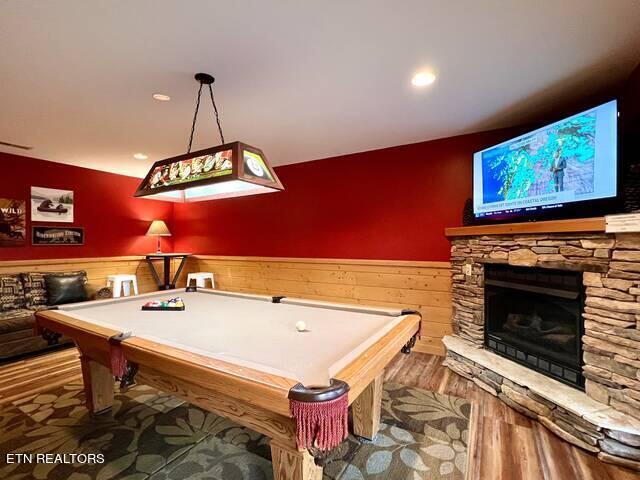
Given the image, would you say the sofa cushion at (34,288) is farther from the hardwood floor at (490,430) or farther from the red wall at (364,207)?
the red wall at (364,207)

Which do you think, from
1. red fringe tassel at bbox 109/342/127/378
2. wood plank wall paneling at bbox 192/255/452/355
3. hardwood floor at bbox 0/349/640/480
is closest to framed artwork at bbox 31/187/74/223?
hardwood floor at bbox 0/349/640/480

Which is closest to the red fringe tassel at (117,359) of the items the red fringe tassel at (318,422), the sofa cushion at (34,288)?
the red fringe tassel at (318,422)

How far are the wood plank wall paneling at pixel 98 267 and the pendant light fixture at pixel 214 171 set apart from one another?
9.53 ft

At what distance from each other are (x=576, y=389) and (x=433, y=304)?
1471 millimetres

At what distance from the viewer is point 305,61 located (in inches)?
78.0

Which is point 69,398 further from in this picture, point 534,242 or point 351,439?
point 534,242

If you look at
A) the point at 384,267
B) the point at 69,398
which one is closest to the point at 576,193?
the point at 384,267

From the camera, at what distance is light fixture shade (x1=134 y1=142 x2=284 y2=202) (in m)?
1.95

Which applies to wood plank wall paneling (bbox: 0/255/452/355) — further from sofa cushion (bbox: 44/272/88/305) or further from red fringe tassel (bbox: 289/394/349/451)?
red fringe tassel (bbox: 289/394/349/451)

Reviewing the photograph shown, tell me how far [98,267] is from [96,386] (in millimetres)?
3269

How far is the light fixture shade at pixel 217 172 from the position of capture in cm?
195

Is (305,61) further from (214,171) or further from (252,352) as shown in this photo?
(252,352)

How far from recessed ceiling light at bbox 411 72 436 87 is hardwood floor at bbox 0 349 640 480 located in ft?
8.02

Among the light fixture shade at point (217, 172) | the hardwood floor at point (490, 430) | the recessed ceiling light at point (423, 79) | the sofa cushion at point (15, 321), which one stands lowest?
the hardwood floor at point (490, 430)
